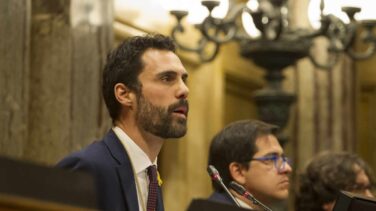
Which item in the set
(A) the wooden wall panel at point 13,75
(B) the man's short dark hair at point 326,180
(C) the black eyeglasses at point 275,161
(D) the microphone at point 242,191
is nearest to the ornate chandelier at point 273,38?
(B) the man's short dark hair at point 326,180

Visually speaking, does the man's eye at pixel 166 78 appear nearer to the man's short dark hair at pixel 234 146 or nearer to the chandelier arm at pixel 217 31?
the man's short dark hair at pixel 234 146

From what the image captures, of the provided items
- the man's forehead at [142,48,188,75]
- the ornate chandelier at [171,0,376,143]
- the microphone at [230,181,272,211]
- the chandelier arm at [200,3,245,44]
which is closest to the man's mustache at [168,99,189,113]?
the man's forehead at [142,48,188,75]

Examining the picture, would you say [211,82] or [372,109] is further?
[372,109]

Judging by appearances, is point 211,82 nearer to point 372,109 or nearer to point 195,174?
point 195,174

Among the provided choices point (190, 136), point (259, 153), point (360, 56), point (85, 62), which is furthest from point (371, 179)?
point (190, 136)

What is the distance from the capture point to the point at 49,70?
209 inches

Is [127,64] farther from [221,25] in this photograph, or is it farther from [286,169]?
[221,25]

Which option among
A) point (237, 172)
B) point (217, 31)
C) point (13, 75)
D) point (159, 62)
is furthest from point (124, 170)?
point (217, 31)

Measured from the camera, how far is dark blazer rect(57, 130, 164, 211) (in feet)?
10.7

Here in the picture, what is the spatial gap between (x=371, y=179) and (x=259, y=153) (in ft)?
2.84

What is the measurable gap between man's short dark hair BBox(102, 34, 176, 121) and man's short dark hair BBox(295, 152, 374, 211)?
1.76 m

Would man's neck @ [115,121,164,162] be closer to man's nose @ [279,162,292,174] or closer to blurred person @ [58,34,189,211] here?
blurred person @ [58,34,189,211]

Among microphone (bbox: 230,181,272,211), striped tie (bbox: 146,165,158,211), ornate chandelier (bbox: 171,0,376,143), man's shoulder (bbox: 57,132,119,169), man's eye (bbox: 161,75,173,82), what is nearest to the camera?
man's shoulder (bbox: 57,132,119,169)

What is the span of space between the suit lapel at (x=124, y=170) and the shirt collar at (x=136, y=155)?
1 cm
